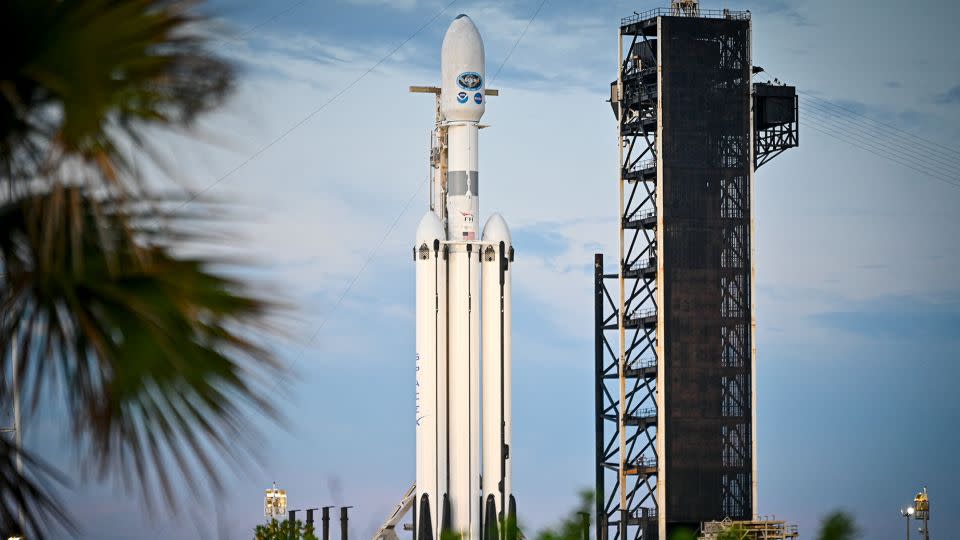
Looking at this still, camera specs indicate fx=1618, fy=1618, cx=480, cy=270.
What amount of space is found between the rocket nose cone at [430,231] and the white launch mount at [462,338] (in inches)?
1.3

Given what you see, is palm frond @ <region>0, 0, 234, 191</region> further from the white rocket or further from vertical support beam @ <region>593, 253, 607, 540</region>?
vertical support beam @ <region>593, 253, 607, 540</region>

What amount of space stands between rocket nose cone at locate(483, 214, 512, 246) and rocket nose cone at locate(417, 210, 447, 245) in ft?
4.90

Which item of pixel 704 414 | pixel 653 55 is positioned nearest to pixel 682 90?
pixel 653 55

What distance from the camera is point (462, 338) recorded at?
5381cm

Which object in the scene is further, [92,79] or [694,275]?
[694,275]

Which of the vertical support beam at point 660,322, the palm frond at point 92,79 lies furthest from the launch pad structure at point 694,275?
the palm frond at point 92,79

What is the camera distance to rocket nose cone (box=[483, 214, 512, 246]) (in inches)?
2111

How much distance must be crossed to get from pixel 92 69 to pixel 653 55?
217 feet

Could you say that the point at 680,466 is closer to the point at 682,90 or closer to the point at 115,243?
the point at 682,90

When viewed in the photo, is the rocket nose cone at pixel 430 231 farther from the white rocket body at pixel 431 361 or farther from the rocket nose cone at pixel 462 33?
the rocket nose cone at pixel 462 33

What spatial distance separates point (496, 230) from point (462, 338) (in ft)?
12.4

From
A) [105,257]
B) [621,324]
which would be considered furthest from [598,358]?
[105,257]

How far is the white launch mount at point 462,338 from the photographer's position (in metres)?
53.5

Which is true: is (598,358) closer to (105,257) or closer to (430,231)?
(430,231)
